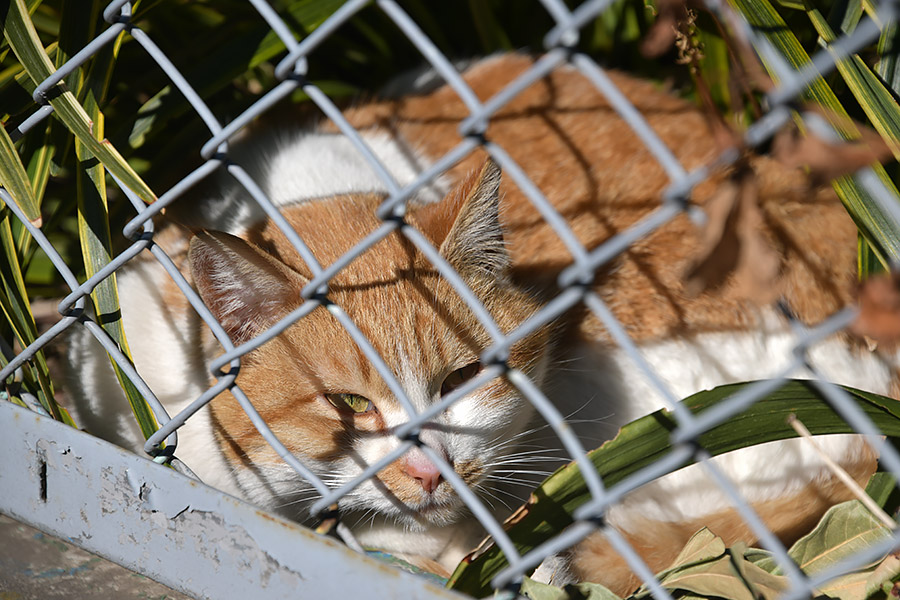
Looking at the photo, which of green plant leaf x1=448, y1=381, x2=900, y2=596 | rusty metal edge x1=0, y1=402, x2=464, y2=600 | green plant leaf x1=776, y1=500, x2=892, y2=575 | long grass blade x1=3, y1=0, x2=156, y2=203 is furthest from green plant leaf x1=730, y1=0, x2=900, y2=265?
long grass blade x1=3, y1=0, x2=156, y2=203

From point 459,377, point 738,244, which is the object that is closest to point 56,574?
point 459,377

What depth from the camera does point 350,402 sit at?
1.37m

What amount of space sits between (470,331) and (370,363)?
0.73ft

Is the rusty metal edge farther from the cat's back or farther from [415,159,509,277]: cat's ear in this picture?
the cat's back

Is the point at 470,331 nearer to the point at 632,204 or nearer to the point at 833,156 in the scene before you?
the point at 632,204

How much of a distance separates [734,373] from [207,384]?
1.15 meters

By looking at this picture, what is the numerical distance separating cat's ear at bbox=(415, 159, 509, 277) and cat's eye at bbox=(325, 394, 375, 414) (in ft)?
1.00

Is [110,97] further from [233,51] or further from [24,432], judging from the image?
[24,432]

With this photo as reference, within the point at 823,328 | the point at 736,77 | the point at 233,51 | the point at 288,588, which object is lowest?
the point at 288,588

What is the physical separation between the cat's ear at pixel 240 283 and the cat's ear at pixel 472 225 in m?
0.30

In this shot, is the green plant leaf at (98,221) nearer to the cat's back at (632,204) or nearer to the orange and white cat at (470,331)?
the orange and white cat at (470,331)

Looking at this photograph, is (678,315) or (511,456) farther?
(678,315)

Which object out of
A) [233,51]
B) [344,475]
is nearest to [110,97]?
[233,51]

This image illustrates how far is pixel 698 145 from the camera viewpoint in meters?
1.91
